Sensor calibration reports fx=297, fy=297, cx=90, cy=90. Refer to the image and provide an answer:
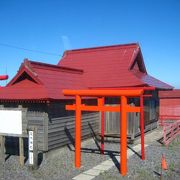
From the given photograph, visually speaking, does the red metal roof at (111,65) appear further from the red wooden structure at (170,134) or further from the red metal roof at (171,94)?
the red metal roof at (171,94)

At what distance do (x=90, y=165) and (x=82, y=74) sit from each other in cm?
783

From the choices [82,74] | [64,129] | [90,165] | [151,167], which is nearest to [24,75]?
[64,129]

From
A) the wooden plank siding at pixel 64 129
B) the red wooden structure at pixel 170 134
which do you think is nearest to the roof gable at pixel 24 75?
the wooden plank siding at pixel 64 129

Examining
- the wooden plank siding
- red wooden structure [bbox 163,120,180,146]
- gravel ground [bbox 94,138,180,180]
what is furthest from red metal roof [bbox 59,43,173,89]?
gravel ground [bbox 94,138,180,180]

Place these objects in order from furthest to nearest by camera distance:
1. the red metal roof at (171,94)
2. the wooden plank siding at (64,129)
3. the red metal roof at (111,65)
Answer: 1. the red metal roof at (171,94)
2. the red metal roof at (111,65)
3. the wooden plank siding at (64,129)

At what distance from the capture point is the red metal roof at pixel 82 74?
1380 cm

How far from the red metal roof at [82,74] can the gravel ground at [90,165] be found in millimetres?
2703

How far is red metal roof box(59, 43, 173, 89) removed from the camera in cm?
1728

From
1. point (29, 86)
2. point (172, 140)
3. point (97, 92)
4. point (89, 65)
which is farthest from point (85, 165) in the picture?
point (89, 65)

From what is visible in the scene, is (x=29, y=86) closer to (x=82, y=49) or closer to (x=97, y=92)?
(x=97, y=92)

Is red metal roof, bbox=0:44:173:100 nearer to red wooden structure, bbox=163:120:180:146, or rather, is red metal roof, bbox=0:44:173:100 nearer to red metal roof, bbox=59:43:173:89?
red metal roof, bbox=59:43:173:89

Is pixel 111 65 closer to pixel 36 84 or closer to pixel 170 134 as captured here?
pixel 170 134

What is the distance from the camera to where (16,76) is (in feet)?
47.5

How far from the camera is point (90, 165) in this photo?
11.8m
